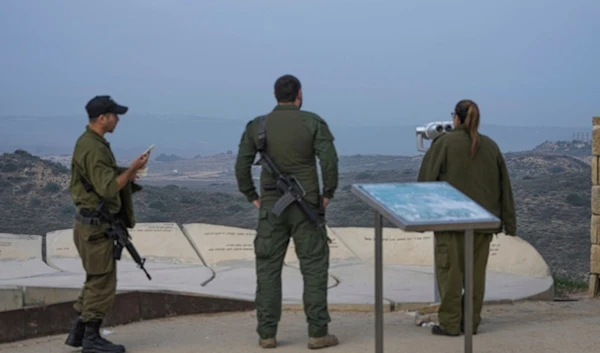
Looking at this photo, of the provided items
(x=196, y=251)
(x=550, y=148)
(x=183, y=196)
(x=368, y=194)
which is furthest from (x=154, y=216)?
(x=550, y=148)

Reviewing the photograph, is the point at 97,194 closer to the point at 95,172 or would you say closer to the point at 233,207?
the point at 95,172

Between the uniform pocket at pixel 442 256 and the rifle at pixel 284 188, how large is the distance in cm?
95

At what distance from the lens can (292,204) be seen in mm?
6504

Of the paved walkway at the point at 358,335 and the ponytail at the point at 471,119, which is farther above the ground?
the ponytail at the point at 471,119

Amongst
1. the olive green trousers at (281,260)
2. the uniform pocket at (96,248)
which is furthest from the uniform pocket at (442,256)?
the uniform pocket at (96,248)

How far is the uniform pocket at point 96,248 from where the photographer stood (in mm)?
6219

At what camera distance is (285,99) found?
260 inches

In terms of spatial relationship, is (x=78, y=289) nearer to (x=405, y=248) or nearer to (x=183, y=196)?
(x=405, y=248)

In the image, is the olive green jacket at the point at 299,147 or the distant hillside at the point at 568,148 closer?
the olive green jacket at the point at 299,147

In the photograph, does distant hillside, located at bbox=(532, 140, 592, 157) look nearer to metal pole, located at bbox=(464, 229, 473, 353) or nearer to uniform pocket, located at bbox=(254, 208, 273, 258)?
uniform pocket, located at bbox=(254, 208, 273, 258)

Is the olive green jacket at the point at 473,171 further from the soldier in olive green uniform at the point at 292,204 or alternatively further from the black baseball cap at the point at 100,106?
the black baseball cap at the point at 100,106

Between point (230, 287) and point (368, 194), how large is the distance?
13.7 feet

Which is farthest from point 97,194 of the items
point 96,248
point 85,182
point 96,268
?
point 96,268

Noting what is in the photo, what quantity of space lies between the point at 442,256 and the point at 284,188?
4.37ft
